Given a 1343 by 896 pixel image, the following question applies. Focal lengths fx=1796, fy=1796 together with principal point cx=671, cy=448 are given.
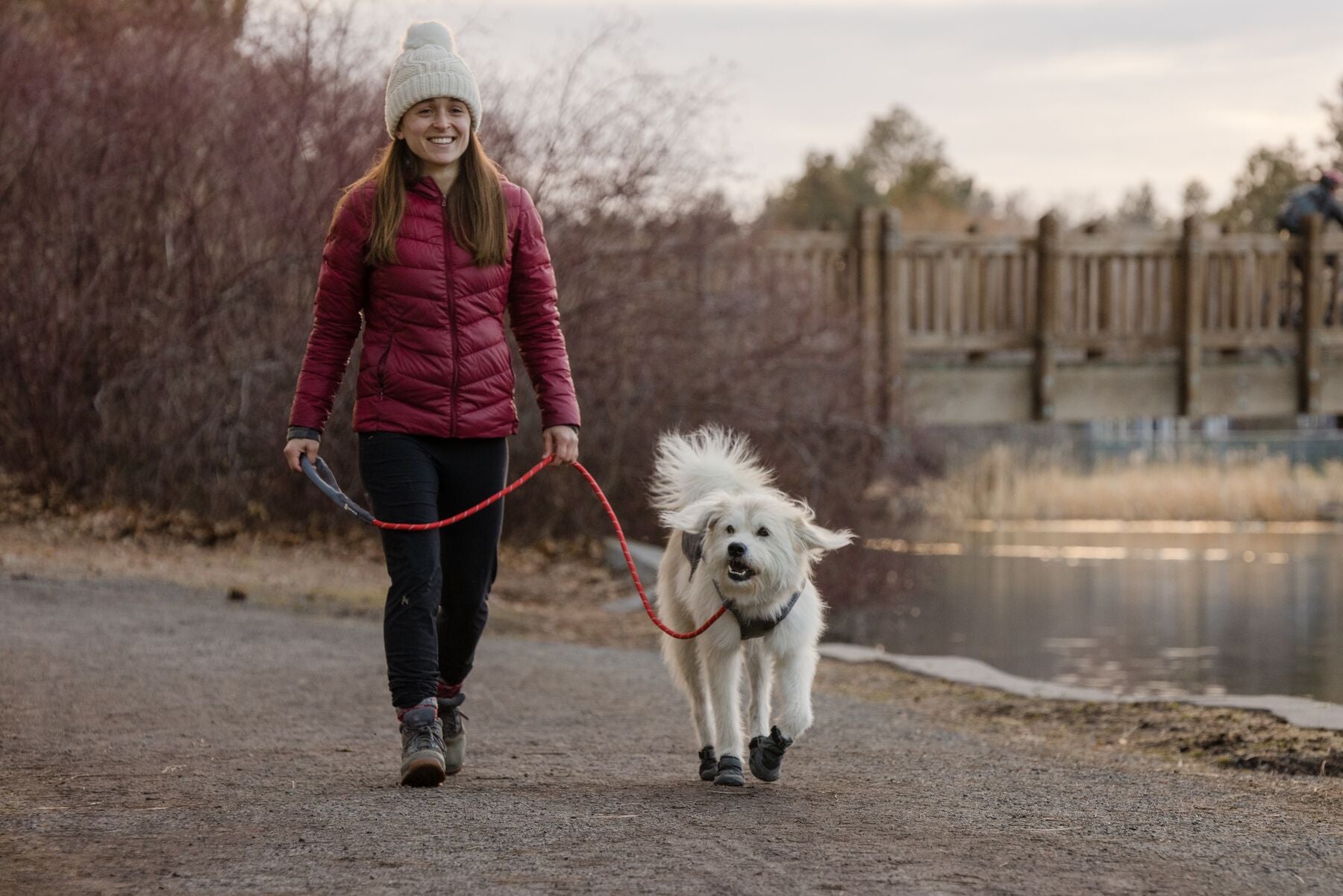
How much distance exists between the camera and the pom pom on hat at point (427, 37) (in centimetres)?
652

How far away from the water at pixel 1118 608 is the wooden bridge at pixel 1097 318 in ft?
6.44

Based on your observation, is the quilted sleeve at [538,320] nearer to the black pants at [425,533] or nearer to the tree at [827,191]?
the black pants at [425,533]

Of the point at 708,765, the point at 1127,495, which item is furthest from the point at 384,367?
the point at 1127,495

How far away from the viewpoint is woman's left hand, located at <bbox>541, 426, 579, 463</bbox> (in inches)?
257

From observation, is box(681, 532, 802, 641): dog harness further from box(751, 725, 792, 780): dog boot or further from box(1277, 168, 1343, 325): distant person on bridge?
box(1277, 168, 1343, 325): distant person on bridge

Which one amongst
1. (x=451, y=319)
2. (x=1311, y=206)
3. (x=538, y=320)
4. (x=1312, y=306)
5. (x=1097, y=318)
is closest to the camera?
(x=451, y=319)

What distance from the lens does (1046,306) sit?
2202cm

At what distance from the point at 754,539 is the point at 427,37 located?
2.18 m

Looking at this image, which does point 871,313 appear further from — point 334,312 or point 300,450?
point 300,450

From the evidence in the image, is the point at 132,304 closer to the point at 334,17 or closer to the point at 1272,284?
the point at 334,17

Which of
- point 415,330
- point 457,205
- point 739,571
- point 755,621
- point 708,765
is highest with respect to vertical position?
point 457,205

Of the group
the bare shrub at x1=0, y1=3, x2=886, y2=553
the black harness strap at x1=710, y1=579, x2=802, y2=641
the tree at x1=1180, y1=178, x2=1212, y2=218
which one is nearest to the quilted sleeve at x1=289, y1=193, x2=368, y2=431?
the black harness strap at x1=710, y1=579, x2=802, y2=641

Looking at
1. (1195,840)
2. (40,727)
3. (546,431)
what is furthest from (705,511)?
(40,727)

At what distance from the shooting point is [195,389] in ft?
54.6
